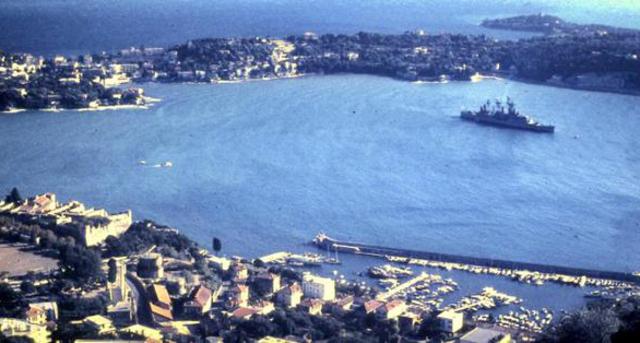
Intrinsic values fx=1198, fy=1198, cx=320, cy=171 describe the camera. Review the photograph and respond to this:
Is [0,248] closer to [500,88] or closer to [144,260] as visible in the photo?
[144,260]

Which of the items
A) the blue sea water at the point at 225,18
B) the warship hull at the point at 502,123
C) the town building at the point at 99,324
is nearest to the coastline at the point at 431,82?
the warship hull at the point at 502,123

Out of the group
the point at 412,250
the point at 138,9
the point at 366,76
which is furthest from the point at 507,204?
the point at 138,9

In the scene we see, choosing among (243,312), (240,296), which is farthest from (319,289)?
(243,312)

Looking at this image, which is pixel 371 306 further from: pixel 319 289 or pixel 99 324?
pixel 99 324

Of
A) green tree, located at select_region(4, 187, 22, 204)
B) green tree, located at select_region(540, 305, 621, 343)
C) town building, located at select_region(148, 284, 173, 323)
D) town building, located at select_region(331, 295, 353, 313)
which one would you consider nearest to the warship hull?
green tree, located at select_region(4, 187, 22, 204)

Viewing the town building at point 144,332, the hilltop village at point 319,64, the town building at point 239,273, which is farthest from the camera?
the hilltop village at point 319,64

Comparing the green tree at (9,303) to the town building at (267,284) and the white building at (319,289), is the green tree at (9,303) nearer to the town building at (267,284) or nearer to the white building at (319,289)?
the town building at (267,284)

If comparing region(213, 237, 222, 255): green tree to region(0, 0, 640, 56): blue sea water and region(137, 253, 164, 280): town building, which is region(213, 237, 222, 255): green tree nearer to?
region(137, 253, 164, 280): town building
